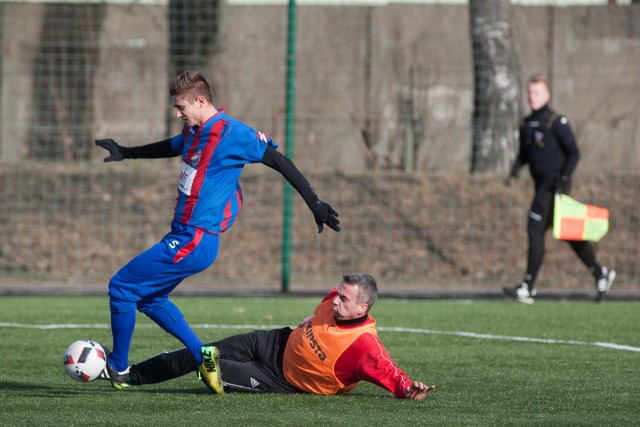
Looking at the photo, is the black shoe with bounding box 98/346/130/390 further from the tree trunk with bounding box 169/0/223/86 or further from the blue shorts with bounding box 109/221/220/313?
the tree trunk with bounding box 169/0/223/86

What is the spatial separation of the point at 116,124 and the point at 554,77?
6960mm

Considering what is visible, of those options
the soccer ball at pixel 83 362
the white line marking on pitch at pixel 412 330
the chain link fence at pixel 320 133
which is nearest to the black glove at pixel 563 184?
the chain link fence at pixel 320 133

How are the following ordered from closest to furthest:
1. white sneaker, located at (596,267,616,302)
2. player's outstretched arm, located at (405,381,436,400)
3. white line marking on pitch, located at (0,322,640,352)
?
player's outstretched arm, located at (405,381,436,400) < white line marking on pitch, located at (0,322,640,352) < white sneaker, located at (596,267,616,302)

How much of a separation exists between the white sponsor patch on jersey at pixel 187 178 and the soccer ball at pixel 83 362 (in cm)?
97

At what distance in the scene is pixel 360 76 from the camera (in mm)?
19344

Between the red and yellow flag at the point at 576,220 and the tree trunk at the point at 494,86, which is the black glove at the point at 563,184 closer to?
the red and yellow flag at the point at 576,220

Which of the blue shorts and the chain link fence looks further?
the chain link fence

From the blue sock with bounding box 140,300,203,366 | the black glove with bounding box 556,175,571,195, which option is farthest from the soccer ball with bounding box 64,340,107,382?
the black glove with bounding box 556,175,571,195

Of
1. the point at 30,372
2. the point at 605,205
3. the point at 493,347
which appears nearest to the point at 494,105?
the point at 605,205

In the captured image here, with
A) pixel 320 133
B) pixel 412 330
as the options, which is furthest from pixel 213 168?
pixel 320 133

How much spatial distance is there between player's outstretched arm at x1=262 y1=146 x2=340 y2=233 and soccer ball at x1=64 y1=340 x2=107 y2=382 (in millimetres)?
1369

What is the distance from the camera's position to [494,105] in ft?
53.9

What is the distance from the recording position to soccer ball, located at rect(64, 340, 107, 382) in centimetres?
618

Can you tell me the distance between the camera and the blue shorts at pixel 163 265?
625 centimetres
